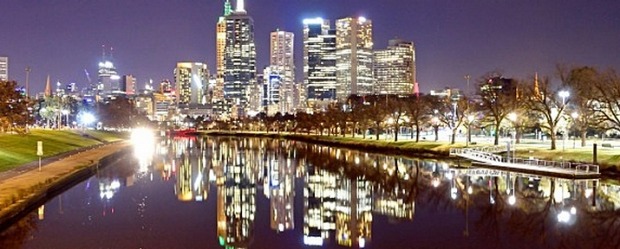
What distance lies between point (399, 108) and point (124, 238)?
266 ft

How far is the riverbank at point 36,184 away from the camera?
92.5 ft

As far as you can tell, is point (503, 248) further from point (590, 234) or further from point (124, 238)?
point (124, 238)

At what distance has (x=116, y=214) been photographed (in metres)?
31.7

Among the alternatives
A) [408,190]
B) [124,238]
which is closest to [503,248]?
[124,238]

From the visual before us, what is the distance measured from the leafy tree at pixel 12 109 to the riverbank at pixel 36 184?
17.6 meters

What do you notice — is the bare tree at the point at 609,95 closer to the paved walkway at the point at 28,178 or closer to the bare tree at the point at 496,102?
the bare tree at the point at 496,102

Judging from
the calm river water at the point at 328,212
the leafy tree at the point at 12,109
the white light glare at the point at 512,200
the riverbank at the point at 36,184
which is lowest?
the calm river water at the point at 328,212

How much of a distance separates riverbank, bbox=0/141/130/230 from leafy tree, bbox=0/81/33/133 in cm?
1759

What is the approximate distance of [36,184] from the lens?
34500 mm

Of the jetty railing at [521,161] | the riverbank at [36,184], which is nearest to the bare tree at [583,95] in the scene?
the jetty railing at [521,161]

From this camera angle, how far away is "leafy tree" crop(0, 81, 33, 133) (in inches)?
2650

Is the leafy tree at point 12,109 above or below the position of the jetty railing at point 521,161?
above

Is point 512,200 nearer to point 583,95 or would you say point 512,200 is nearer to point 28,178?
point 28,178

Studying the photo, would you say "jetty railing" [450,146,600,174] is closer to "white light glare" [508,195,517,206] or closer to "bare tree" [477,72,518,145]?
"bare tree" [477,72,518,145]
